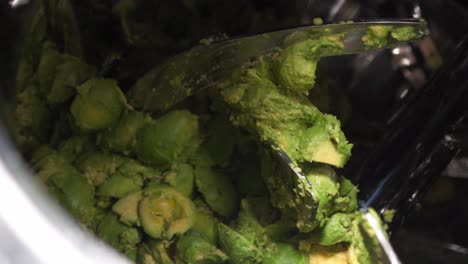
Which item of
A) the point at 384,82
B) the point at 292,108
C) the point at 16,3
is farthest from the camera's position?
the point at 384,82

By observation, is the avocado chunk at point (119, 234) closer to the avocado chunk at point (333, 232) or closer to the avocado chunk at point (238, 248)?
the avocado chunk at point (238, 248)

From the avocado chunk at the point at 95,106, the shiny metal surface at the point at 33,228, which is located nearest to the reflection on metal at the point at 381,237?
the avocado chunk at the point at 95,106

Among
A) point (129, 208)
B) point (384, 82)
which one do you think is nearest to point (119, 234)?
point (129, 208)

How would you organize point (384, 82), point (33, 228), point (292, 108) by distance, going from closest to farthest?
point (33, 228) < point (292, 108) < point (384, 82)

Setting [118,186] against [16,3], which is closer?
[16,3]

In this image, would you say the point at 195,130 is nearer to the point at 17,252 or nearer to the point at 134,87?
the point at 134,87

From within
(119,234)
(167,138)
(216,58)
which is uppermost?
(216,58)

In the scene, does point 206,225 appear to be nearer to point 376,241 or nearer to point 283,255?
point 283,255

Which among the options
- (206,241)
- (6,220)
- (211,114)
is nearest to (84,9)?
(211,114)

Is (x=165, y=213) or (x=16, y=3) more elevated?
(x=16, y=3)
